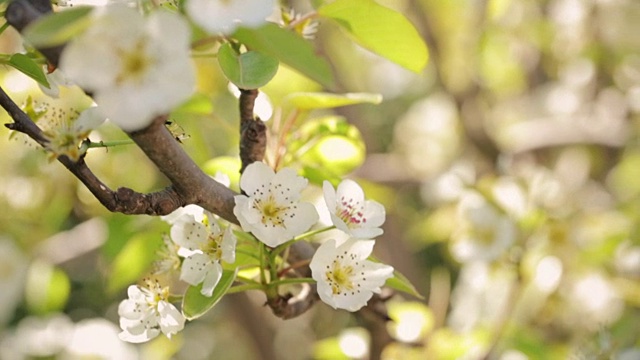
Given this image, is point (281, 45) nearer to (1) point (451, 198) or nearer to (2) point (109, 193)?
(2) point (109, 193)

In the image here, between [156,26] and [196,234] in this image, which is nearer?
[156,26]

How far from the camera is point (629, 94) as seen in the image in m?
1.57

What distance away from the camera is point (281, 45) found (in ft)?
1.69

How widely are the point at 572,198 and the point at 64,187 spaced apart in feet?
3.08

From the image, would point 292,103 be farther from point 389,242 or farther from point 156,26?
point 389,242

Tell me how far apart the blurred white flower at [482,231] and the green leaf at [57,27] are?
84cm

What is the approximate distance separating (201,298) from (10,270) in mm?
895

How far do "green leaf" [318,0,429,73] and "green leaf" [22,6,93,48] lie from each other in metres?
0.26

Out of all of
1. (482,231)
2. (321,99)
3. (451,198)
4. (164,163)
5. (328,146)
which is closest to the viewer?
(164,163)

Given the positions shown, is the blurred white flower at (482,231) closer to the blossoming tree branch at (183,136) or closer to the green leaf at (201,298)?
the blossoming tree branch at (183,136)

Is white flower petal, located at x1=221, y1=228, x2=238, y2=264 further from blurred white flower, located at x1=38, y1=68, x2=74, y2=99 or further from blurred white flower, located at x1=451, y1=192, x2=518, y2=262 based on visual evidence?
blurred white flower, located at x1=451, y1=192, x2=518, y2=262

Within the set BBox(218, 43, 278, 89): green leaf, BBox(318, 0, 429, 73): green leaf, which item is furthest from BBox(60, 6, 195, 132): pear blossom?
BBox(318, 0, 429, 73): green leaf

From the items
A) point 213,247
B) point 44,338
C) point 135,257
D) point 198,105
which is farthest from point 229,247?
point 44,338

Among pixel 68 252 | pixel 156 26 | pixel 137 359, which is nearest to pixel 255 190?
pixel 156 26
